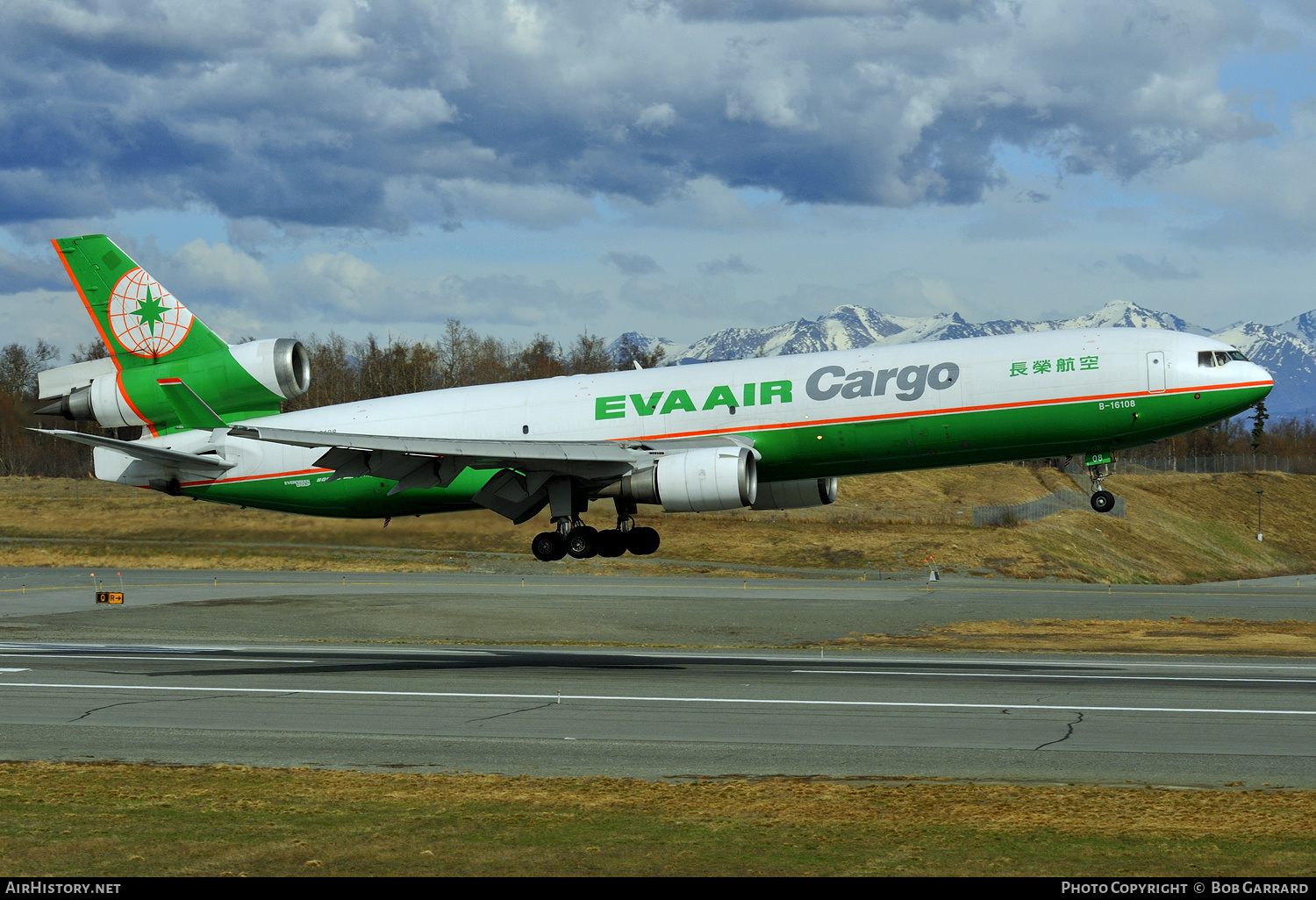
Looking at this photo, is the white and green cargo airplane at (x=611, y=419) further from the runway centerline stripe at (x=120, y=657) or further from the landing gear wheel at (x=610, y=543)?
the runway centerline stripe at (x=120, y=657)

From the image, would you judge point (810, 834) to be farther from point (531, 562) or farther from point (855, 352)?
point (531, 562)

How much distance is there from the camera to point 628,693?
1538 inches

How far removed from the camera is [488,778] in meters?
26.5

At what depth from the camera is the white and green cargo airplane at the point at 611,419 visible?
36250 mm

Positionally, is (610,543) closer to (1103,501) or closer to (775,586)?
(1103,501)

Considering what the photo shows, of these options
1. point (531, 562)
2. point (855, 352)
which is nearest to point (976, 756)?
point (855, 352)

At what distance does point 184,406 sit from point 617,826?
90.5ft

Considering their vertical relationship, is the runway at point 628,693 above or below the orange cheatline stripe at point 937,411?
below

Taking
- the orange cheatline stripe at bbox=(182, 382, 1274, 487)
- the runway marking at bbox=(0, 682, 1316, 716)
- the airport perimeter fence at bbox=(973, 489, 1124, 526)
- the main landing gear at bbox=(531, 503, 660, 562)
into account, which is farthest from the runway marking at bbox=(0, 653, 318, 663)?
the airport perimeter fence at bbox=(973, 489, 1124, 526)

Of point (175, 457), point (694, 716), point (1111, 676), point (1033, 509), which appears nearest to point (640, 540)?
point (694, 716)

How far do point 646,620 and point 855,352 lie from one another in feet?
101

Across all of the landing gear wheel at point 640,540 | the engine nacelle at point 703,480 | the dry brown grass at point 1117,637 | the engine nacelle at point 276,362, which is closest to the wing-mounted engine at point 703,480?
the engine nacelle at point 703,480

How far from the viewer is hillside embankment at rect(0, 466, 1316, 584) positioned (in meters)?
46.7

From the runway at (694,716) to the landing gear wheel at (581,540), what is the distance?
466 cm
